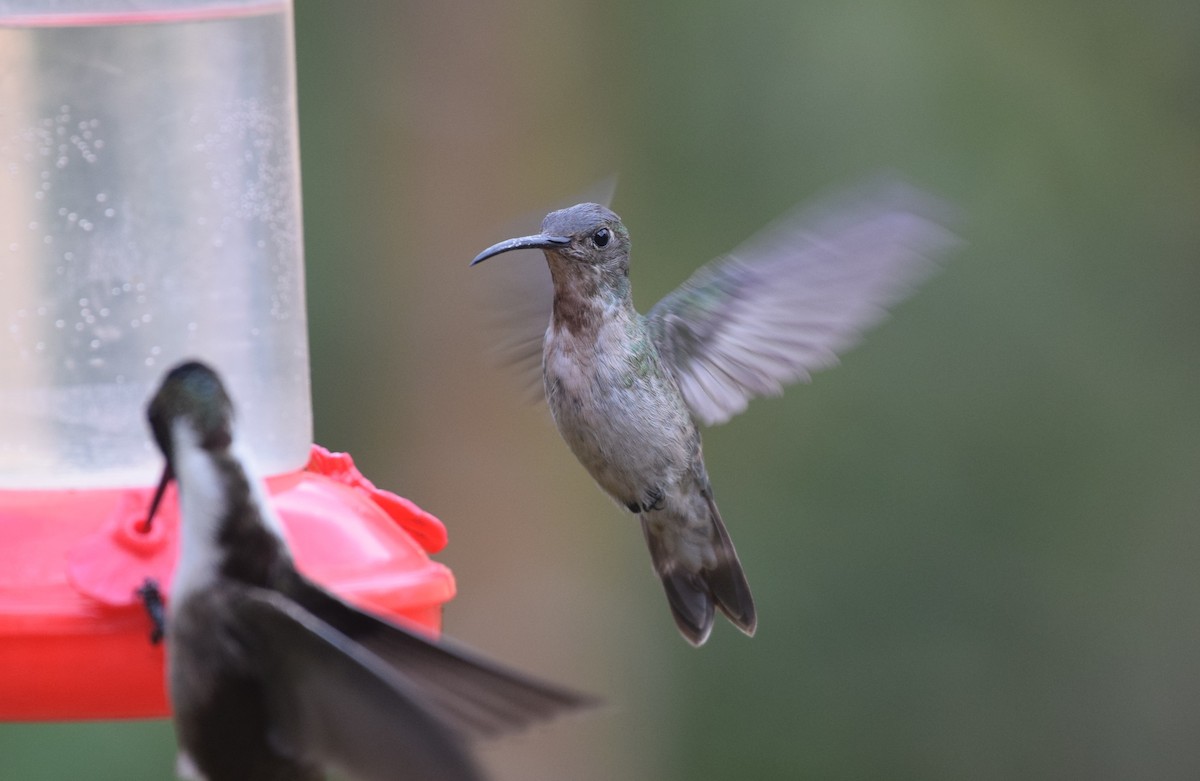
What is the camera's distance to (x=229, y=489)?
2303mm

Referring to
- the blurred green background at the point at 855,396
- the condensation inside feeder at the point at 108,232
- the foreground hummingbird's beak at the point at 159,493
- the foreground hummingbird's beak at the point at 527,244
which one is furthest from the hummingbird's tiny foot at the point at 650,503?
the blurred green background at the point at 855,396

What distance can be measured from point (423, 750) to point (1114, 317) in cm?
794

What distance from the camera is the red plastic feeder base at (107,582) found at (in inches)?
96.9

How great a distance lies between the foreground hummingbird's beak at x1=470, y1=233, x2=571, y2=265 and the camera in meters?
3.42

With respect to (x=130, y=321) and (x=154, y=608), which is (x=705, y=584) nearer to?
(x=130, y=321)

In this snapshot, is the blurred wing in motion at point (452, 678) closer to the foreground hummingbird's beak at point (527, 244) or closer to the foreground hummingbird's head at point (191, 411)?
the foreground hummingbird's head at point (191, 411)

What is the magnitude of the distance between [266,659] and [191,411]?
37 cm

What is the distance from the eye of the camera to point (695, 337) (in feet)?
13.7

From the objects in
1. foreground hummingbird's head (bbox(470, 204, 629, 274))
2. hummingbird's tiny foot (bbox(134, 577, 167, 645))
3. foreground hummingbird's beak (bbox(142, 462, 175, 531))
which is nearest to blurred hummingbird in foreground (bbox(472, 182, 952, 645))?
foreground hummingbird's head (bbox(470, 204, 629, 274))

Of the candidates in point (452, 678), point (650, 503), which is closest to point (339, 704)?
point (452, 678)

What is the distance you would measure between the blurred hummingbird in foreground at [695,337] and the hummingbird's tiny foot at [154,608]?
141 cm

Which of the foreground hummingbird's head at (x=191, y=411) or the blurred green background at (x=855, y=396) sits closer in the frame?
the foreground hummingbird's head at (x=191, y=411)

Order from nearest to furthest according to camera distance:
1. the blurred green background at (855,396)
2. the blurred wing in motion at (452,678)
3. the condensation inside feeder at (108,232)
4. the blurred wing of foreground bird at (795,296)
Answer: the blurred wing in motion at (452,678) < the condensation inside feeder at (108,232) < the blurred wing of foreground bird at (795,296) < the blurred green background at (855,396)

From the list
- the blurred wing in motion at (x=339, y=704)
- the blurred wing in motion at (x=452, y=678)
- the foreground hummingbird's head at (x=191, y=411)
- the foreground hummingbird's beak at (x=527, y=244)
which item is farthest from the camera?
the foreground hummingbird's beak at (x=527, y=244)
